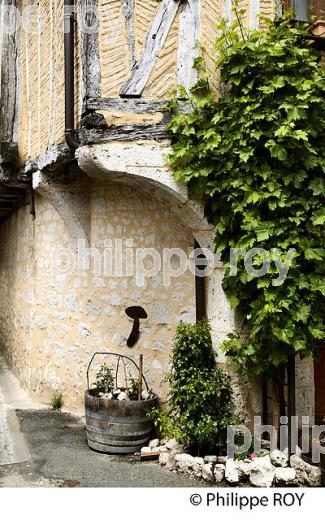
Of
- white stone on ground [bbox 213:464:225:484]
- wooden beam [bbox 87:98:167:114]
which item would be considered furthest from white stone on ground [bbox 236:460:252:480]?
wooden beam [bbox 87:98:167:114]

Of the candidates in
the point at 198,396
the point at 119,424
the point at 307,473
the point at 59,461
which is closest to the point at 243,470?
the point at 307,473

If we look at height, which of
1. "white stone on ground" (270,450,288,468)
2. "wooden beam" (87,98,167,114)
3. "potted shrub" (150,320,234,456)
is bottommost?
"white stone on ground" (270,450,288,468)

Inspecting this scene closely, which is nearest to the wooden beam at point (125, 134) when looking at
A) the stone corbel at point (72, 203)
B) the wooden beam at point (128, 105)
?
the wooden beam at point (128, 105)

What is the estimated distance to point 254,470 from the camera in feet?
15.0

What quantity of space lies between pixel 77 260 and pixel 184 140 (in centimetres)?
226

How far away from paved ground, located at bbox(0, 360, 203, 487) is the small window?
4.36 metres

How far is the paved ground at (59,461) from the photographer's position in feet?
15.4

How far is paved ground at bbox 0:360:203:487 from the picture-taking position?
4.68 metres

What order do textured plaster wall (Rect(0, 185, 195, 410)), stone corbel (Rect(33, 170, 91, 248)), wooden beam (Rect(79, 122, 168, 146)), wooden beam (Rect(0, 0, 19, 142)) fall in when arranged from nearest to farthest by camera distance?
wooden beam (Rect(79, 122, 168, 146)), textured plaster wall (Rect(0, 185, 195, 410)), stone corbel (Rect(33, 170, 91, 248)), wooden beam (Rect(0, 0, 19, 142))

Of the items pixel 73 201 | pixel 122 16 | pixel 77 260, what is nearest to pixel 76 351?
pixel 77 260

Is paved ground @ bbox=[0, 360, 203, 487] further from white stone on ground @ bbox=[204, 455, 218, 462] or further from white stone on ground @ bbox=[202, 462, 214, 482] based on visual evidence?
white stone on ground @ bbox=[204, 455, 218, 462]

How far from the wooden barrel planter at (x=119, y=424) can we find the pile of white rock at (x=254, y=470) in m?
0.52

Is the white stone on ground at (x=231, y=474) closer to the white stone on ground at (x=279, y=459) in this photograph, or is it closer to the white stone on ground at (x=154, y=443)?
the white stone on ground at (x=279, y=459)

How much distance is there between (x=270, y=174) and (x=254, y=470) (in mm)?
2452
